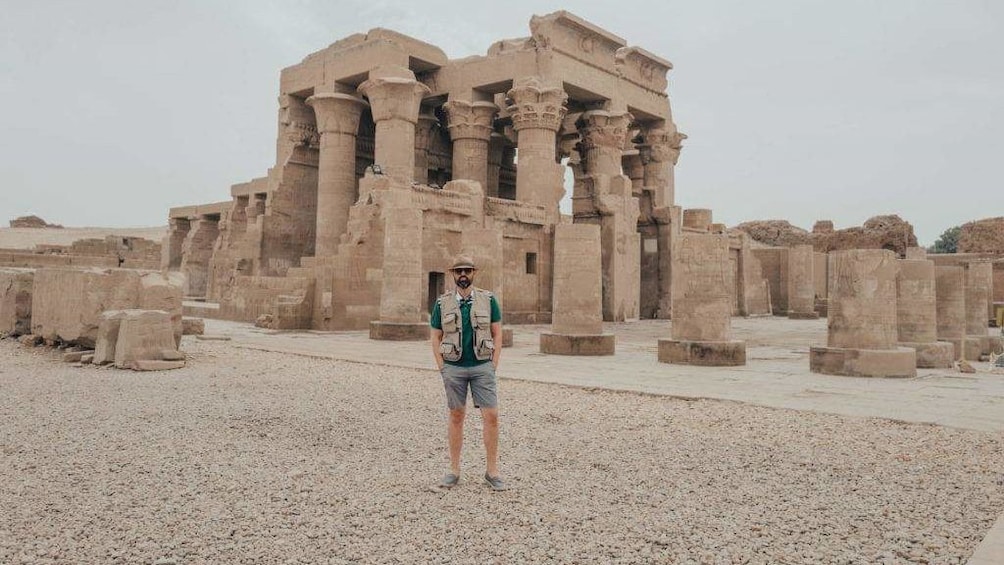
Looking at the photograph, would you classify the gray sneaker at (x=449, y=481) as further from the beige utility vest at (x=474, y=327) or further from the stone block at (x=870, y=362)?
the stone block at (x=870, y=362)

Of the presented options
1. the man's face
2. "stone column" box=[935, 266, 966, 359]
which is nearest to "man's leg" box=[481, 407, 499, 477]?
the man's face

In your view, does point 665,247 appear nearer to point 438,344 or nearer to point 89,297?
point 89,297

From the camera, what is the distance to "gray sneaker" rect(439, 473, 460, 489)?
418 centimetres

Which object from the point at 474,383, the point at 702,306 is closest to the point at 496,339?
the point at 474,383

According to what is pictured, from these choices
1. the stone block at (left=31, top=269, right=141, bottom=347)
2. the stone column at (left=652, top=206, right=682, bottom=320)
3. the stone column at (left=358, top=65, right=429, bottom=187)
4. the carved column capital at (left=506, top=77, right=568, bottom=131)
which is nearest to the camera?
the stone block at (left=31, top=269, right=141, bottom=347)

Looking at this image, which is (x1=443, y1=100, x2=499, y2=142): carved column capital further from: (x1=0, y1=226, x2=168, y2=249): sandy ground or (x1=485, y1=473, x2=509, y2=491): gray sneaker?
(x1=0, y1=226, x2=168, y2=249): sandy ground

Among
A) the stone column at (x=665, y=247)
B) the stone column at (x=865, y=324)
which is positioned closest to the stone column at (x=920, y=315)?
the stone column at (x=865, y=324)

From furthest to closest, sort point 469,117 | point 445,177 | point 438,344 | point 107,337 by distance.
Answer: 1. point 445,177
2. point 469,117
3. point 107,337
4. point 438,344

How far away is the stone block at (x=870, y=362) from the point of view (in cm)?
923

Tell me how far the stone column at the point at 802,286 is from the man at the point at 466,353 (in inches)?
1001

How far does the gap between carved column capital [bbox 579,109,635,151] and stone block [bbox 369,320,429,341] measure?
12.9m

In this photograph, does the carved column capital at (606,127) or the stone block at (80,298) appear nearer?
the stone block at (80,298)

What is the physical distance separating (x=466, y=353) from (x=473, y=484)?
815mm

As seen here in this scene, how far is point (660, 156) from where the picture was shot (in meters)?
28.0
